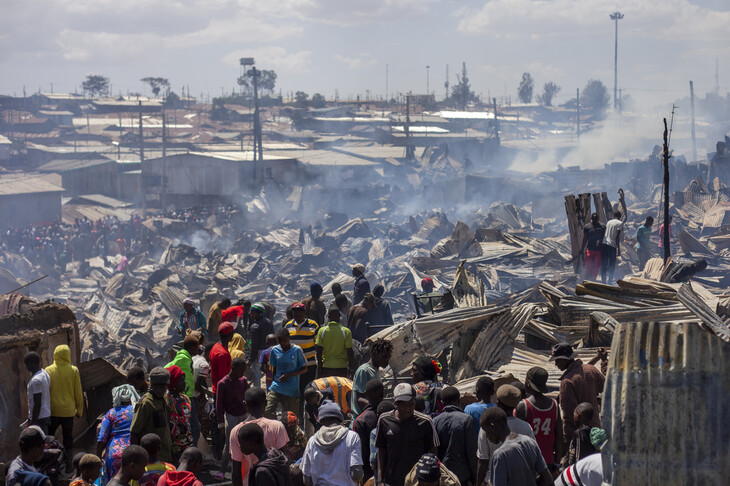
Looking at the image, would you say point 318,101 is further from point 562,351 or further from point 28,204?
point 562,351

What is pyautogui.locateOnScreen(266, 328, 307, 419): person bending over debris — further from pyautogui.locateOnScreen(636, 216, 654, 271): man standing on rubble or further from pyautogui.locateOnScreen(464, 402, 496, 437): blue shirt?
pyautogui.locateOnScreen(636, 216, 654, 271): man standing on rubble

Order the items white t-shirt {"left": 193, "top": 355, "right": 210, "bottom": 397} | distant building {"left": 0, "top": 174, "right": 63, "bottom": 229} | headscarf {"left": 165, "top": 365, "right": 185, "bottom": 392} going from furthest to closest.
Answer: distant building {"left": 0, "top": 174, "right": 63, "bottom": 229} → white t-shirt {"left": 193, "top": 355, "right": 210, "bottom": 397} → headscarf {"left": 165, "top": 365, "right": 185, "bottom": 392}

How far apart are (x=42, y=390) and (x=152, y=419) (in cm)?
156

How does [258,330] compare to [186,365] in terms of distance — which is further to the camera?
[258,330]

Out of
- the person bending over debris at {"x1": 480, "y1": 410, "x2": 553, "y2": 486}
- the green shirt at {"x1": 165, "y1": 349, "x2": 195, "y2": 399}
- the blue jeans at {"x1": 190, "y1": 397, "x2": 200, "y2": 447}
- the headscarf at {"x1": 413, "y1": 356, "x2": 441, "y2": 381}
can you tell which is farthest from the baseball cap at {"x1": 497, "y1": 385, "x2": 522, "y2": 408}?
the blue jeans at {"x1": 190, "y1": 397, "x2": 200, "y2": 447}

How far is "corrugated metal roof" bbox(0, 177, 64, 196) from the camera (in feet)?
143

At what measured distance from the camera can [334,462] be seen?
16.4 feet

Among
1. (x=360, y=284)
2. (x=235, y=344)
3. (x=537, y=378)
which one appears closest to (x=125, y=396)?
(x=235, y=344)

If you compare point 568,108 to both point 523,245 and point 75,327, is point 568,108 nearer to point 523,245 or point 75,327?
point 523,245

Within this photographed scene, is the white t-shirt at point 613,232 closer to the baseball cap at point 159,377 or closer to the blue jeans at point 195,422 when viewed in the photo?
the blue jeans at point 195,422

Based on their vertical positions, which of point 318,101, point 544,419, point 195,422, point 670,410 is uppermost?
point 318,101

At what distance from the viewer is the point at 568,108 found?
109 meters

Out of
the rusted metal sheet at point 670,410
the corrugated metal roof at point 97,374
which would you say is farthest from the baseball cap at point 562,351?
the corrugated metal roof at point 97,374

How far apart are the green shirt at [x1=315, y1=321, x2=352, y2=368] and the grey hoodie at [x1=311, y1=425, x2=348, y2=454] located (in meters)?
2.92
